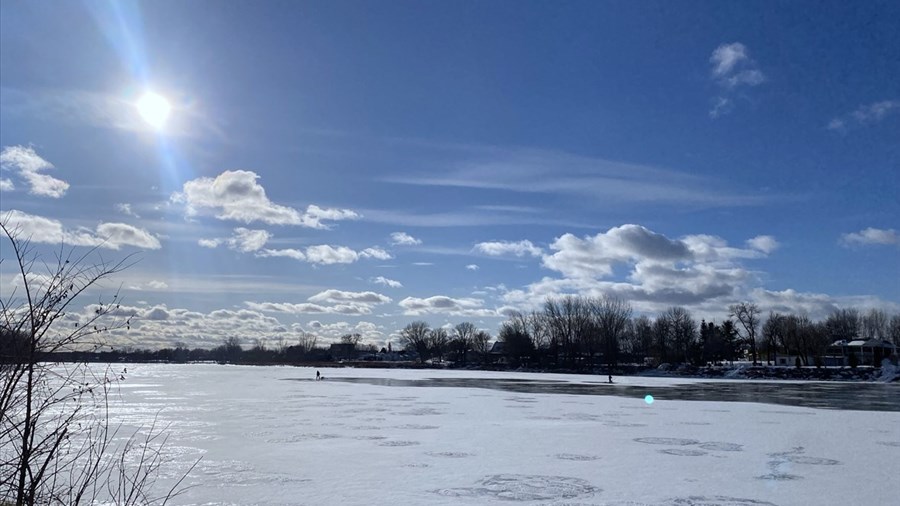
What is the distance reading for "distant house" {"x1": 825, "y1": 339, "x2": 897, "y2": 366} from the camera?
75.9 meters

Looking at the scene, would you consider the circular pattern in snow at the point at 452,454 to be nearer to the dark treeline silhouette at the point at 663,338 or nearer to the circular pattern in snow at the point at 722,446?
the circular pattern in snow at the point at 722,446

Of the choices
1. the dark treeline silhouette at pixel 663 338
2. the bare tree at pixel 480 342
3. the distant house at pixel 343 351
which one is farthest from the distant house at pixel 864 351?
the distant house at pixel 343 351

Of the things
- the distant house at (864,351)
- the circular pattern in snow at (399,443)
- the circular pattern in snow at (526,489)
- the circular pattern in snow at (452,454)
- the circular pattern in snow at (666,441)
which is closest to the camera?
the circular pattern in snow at (526,489)

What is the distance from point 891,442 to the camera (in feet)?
46.9

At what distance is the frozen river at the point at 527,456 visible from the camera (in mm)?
8789

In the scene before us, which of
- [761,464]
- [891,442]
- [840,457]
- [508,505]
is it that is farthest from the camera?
[891,442]

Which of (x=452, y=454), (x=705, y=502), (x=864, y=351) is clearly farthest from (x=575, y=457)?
(x=864, y=351)

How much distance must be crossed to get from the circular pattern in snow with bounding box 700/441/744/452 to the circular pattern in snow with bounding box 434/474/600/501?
4.79 m

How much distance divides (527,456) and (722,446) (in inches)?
179

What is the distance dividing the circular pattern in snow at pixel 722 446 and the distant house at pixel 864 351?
239 feet

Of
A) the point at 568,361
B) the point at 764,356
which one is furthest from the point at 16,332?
the point at 764,356

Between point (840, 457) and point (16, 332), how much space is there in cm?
1372

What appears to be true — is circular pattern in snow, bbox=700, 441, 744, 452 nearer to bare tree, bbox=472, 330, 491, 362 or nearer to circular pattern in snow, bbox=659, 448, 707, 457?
circular pattern in snow, bbox=659, 448, 707, 457

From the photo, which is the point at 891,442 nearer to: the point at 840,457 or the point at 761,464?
the point at 840,457
